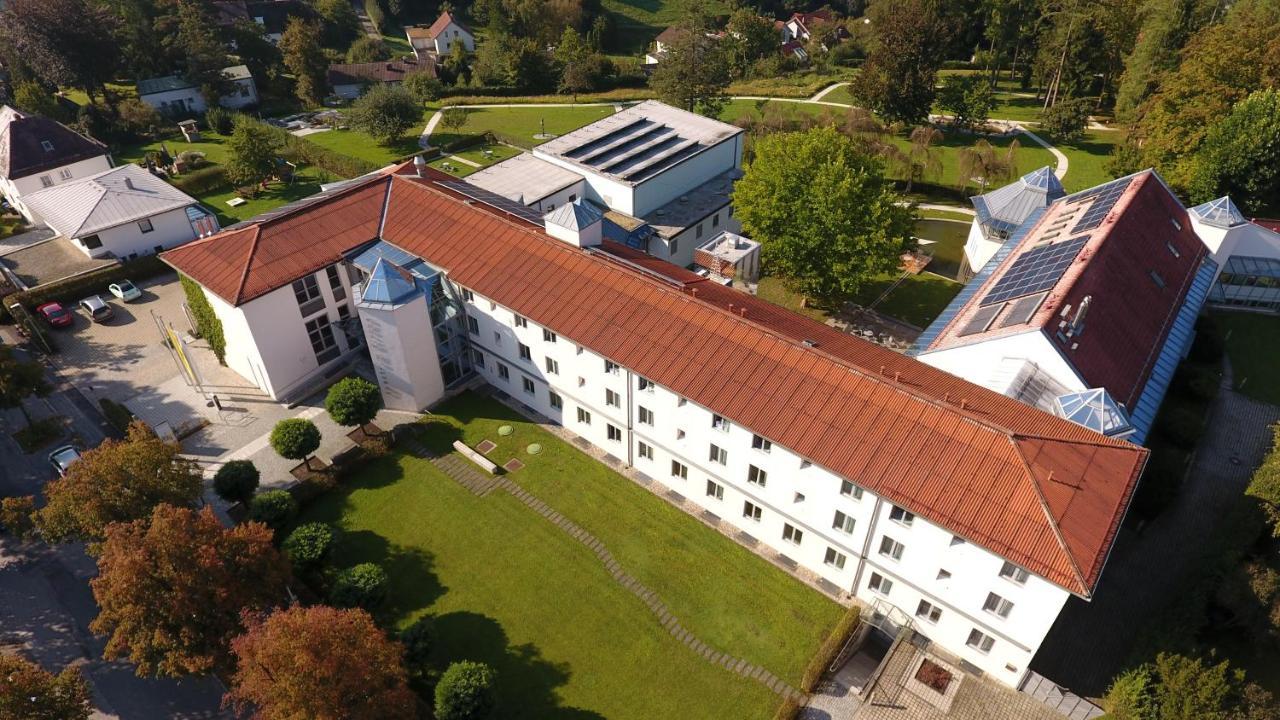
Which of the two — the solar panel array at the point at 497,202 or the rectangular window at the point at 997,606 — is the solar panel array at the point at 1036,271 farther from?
the solar panel array at the point at 497,202

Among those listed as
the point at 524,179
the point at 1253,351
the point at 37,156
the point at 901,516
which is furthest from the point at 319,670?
the point at 37,156

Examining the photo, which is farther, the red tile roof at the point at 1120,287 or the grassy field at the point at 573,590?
the red tile roof at the point at 1120,287

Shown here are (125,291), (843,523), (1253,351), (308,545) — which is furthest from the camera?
(125,291)

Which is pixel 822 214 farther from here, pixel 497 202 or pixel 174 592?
pixel 174 592

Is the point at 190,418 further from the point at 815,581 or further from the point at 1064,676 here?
the point at 1064,676

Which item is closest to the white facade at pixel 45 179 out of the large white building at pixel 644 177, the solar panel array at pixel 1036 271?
the large white building at pixel 644 177

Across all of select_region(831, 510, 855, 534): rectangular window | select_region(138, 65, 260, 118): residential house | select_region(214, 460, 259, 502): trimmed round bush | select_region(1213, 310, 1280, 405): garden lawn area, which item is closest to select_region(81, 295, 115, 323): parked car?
select_region(214, 460, 259, 502): trimmed round bush
